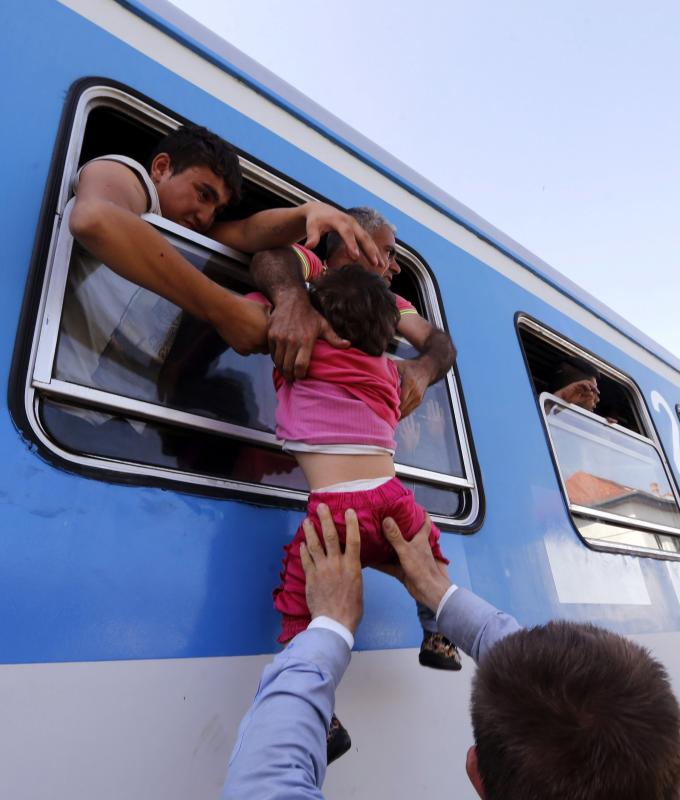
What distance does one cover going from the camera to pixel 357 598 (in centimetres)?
93

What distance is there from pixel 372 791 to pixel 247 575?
1.39 ft

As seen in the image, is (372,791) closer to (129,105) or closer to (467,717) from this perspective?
(467,717)

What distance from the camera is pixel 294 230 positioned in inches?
49.8

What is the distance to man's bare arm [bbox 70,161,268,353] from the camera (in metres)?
0.91

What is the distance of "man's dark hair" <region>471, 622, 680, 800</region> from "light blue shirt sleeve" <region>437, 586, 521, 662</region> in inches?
13.2

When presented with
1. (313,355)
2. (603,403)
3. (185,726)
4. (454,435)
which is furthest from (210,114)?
(603,403)

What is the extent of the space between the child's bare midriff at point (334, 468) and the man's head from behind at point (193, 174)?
612mm

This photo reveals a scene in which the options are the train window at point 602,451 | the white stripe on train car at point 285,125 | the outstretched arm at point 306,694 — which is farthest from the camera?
the train window at point 602,451

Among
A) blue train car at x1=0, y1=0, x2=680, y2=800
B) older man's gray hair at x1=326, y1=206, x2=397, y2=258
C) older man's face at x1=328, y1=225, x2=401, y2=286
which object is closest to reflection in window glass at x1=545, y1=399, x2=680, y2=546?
blue train car at x1=0, y1=0, x2=680, y2=800

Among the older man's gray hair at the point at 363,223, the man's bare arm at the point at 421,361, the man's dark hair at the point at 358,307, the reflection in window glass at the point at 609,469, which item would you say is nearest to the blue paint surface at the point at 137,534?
the older man's gray hair at the point at 363,223

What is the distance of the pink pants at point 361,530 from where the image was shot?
37.4 inches

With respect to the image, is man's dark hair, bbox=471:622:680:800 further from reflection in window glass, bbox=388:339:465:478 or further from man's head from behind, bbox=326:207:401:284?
man's head from behind, bbox=326:207:401:284

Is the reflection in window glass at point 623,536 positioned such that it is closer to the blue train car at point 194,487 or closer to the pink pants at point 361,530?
the blue train car at point 194,487

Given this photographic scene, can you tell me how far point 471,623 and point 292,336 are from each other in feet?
2.02
